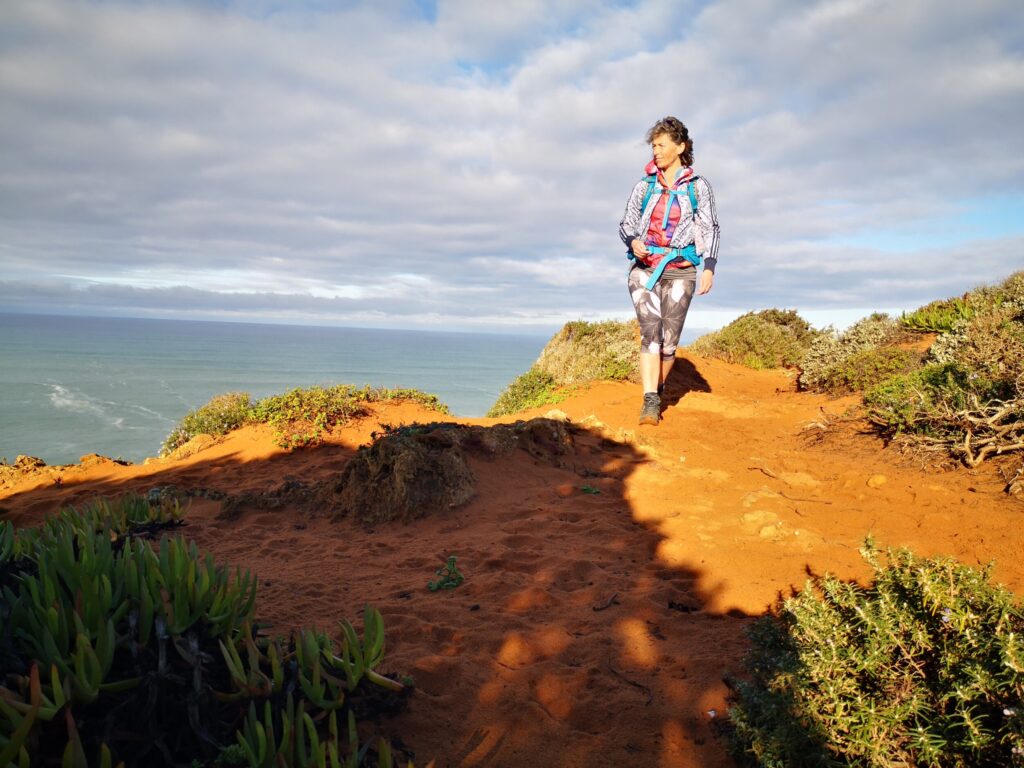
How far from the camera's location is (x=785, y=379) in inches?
493

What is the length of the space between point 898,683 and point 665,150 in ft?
18.2

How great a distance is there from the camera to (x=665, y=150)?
6.16 meters

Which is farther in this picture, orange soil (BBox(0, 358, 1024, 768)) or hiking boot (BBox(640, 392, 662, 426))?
hiking boot (BBox(640, 392, 662, 426))

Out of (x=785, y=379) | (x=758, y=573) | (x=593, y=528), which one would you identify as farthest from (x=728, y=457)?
(x=785, y=379)

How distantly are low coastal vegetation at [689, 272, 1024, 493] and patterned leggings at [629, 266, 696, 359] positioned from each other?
2222mm

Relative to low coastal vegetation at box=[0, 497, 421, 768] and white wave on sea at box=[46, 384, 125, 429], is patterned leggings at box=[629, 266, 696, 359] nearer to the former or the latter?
low coastal vegetation at box=[0, 497, 421, 768]

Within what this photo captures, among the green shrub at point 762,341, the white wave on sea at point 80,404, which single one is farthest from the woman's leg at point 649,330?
the white wave on sea at point 80,404

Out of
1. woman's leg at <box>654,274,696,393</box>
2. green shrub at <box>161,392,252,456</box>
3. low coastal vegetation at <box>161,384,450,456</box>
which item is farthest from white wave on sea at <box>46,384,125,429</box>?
woman's leg at <box>654,274,696,393</box>

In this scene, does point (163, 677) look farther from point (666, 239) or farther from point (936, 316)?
point (936, 316)

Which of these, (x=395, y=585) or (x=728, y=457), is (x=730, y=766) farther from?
(x=728, y=457)

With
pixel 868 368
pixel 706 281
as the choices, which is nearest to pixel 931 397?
pixel 706 281

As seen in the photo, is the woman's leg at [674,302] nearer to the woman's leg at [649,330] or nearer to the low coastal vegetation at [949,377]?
the woman's leg at [649,330]

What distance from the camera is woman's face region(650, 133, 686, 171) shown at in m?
6.13

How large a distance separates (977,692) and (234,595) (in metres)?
2.51
